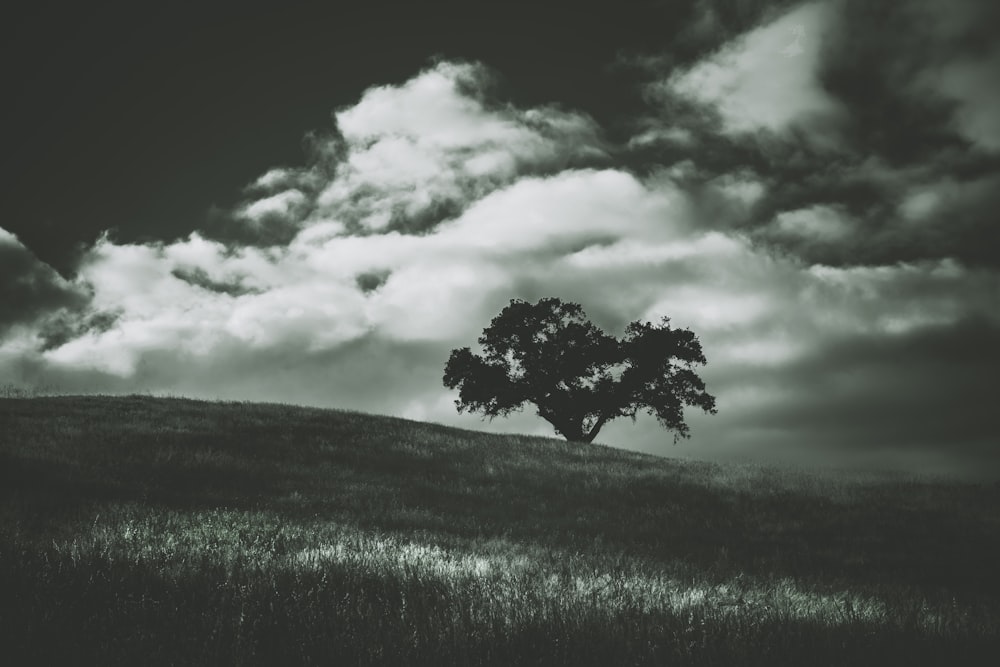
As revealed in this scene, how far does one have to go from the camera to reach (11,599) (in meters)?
4.09

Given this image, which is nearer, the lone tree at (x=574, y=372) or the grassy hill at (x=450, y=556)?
the grassy hill at (x=450, y=556)

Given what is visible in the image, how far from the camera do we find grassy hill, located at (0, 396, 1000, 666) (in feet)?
11.9

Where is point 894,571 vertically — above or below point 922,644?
below

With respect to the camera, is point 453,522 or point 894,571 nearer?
point 894,571

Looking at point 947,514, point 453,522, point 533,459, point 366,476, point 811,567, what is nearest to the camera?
point 811,567

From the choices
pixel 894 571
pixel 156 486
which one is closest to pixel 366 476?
pixel 156 486

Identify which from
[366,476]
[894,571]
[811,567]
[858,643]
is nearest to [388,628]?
[858,643]

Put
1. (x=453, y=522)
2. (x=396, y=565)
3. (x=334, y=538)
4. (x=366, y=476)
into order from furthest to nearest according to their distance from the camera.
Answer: (x=366, y=476)
(x=453, y=522)
(x=334, y=538)
(x=396, y=565)

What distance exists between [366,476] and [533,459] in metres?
6.04

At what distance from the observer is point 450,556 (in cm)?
688

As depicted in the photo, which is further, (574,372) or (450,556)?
(574,372)

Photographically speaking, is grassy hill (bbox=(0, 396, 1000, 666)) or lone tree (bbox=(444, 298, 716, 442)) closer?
grassy hill (bbox=(0, 396, 1000, 666))

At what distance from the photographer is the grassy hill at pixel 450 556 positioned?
362 centimetres

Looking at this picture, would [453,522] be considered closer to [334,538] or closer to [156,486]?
[334,538]
